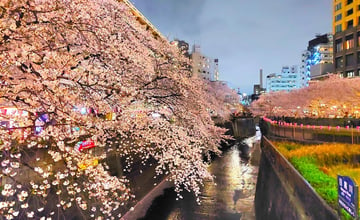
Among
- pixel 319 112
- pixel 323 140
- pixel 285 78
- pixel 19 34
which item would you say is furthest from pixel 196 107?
pixel 285 78

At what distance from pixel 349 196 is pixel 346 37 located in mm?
56809

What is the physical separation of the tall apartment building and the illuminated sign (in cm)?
5200

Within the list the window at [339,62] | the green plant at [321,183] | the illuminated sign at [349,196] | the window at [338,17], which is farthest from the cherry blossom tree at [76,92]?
the window at [338,17]

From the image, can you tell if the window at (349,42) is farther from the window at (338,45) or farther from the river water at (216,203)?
the river water at (216,203)

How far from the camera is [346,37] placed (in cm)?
5322

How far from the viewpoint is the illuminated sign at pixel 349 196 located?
546cm

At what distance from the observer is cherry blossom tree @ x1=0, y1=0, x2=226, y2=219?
500 cm

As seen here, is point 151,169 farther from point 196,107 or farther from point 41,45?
point 41,45

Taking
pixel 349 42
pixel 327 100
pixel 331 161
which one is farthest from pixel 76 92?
pixel 349 42

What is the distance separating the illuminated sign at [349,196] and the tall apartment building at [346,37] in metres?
52.0

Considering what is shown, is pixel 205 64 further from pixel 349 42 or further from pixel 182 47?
pixel 182 47

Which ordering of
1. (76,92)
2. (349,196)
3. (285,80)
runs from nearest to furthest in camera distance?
(349,196) < (76,92) < (285,80)

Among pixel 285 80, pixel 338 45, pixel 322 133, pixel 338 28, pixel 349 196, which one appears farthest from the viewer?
pixel 285 80

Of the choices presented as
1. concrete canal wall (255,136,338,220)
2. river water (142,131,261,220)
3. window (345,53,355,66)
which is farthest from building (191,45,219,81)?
concrete canal wall (255,136,338,220)
